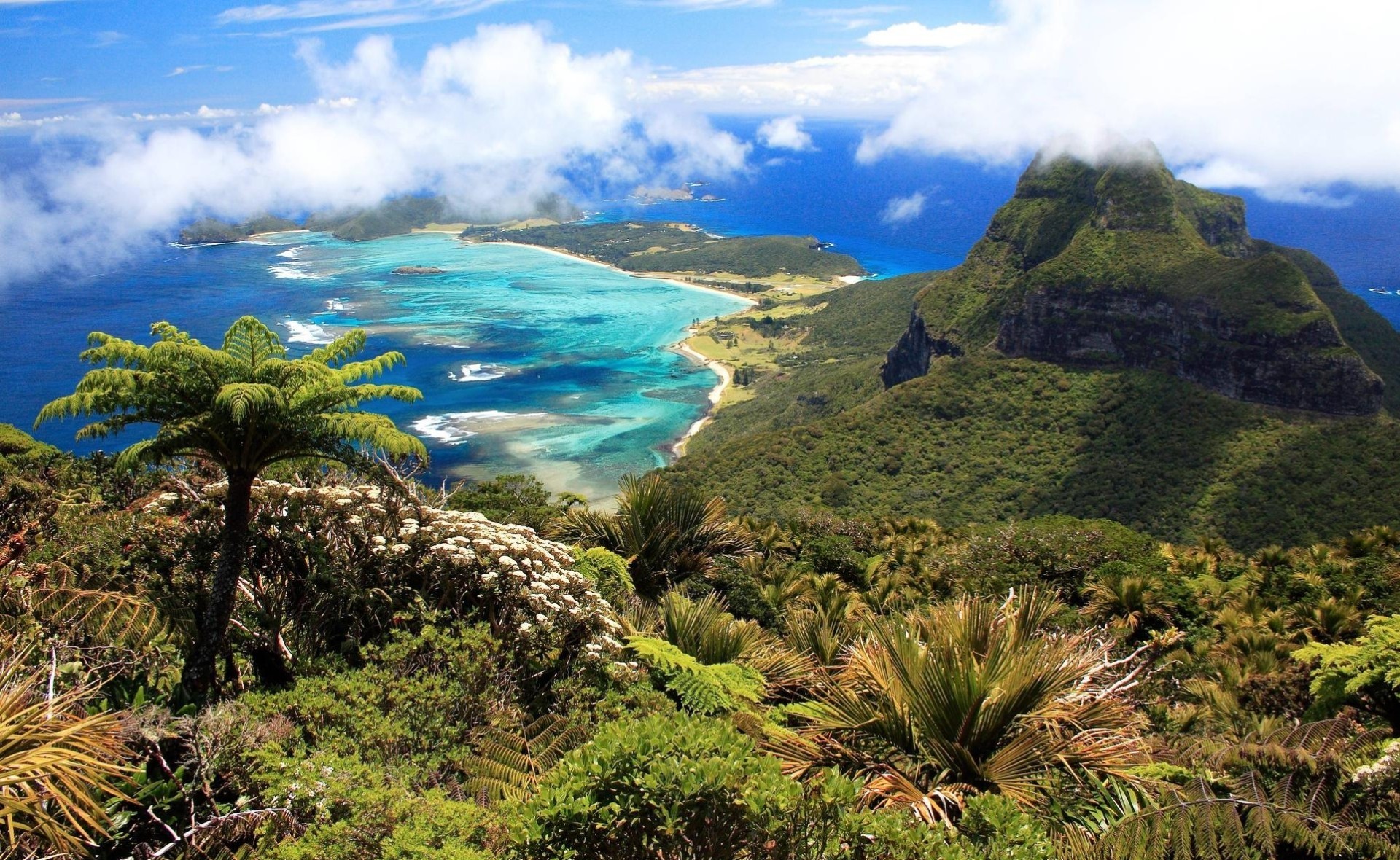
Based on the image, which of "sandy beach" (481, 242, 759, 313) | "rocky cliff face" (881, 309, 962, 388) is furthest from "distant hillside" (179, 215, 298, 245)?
"rocky cliff face" (881, 309, 962, 388)

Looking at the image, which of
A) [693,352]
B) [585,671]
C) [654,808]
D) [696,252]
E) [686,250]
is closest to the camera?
[654,808]

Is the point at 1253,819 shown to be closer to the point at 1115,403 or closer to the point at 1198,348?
the point at 1115,403

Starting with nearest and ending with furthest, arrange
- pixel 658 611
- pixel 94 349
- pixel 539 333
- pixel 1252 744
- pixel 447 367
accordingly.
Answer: pixel 1252 744
pixel 94 349
pixel 658 611
pixel 447 367
pixel 539 333

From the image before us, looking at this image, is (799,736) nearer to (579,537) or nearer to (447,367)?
(579,537)

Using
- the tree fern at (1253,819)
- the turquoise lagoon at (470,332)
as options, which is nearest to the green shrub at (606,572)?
the tree fern at (1253,819)

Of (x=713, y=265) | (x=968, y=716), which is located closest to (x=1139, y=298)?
(x=968, y=716)

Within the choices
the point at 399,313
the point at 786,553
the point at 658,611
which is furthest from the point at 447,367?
the point at 658,611

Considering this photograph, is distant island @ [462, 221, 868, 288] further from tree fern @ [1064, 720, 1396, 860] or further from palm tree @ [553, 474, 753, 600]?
tree fern @ [1064, 720, 1396, 860]
